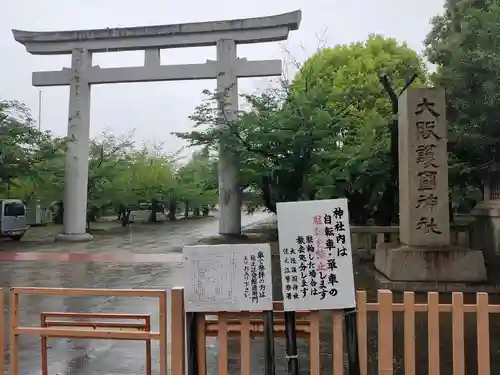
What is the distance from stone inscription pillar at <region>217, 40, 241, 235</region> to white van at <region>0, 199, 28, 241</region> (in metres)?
9.40

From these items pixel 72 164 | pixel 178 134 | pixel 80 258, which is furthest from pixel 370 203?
pixel 72 164

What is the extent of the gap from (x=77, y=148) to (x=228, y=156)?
21.5ft

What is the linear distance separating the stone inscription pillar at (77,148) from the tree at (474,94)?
13.8 meters

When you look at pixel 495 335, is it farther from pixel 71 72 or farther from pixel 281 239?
pixel 71 72

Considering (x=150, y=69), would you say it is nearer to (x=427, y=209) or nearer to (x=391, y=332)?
(x=427, y=209)

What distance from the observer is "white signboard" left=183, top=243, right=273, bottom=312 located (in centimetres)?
369

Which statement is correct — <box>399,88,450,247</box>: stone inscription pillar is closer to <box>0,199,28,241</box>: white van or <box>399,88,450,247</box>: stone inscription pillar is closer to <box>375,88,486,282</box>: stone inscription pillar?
<box>375,88,486,282</box>: stone inscription pillar

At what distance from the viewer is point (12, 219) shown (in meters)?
21.5

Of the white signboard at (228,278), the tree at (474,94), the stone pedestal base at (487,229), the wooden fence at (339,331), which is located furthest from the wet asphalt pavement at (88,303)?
the stone pedestal base at (487,229)

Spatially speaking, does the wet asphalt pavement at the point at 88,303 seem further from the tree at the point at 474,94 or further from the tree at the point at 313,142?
the tree at the point at 474,94

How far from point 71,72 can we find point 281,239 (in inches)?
742

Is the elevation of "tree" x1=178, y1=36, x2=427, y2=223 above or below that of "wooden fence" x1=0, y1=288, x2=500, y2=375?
above

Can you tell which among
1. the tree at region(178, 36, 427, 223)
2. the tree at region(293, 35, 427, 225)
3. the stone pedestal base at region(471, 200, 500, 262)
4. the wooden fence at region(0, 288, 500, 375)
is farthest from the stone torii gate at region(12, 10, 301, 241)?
the wooden fence at region(0, 288, 500, 375)

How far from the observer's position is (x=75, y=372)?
484cm
